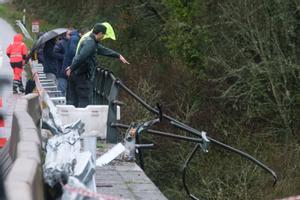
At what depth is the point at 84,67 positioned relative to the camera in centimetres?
1079

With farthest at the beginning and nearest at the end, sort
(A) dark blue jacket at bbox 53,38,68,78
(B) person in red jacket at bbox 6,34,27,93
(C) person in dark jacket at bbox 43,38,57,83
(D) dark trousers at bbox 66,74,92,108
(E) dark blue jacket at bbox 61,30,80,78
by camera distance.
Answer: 1. (B) person in red jacket at bbox 6,34,27,93
2. (C) person in dark jacket at bbox 43,38,57,83
3. (A) dark blue jacket at bbox 53,38,68,78
4. (E) dark blue jacket at bbox 61,30,80,78
5. (D) dark trousers at bbox 66,74,92,108

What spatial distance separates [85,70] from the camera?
10.9 metres

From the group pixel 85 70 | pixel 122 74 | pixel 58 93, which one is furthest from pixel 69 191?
pixel 122 74

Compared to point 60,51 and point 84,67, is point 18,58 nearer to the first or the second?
Result: point 60,51

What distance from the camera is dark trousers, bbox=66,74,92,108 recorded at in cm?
1096

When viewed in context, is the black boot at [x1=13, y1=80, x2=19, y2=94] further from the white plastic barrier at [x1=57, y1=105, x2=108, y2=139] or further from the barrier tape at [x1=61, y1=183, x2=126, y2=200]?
the barrier tape at [x1=61, y1=183, x2=126, y2=200]

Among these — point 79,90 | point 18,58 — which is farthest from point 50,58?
point 18,58

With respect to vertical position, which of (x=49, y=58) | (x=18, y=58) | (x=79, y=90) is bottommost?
(x=18, y=58)

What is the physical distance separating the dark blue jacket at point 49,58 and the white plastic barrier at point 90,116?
13.7 ft

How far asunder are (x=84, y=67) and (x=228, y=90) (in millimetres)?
9445

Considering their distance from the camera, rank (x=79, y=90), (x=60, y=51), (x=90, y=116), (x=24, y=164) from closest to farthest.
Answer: (x=24, y=164) → (x=90, y=116) → (x=79, y=90) → (x=60, y=51)

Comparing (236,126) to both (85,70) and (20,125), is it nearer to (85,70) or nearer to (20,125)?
(85,70)

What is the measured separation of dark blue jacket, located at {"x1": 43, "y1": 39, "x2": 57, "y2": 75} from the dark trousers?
354cm

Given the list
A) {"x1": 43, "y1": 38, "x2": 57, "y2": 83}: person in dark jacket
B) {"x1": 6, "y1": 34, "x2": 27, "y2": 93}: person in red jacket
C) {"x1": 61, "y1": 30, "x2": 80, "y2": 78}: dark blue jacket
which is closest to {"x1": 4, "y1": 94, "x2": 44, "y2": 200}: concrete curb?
{"x1": 61, "y1": 30, "x2": 80, "y2": 78}: dark blue jacket
